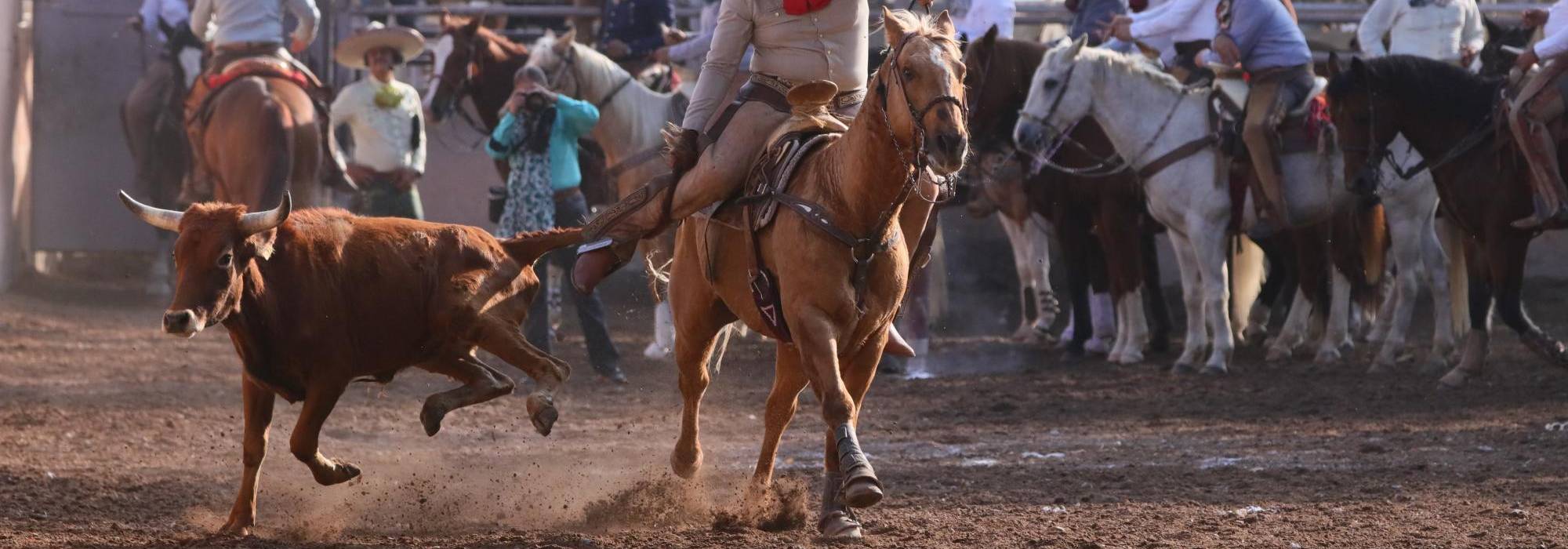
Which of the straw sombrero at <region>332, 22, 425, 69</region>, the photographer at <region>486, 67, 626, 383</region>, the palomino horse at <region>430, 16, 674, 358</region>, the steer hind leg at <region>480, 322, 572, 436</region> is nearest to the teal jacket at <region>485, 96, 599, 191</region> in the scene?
the photographer at <region>486, 67, 626, 383</region>

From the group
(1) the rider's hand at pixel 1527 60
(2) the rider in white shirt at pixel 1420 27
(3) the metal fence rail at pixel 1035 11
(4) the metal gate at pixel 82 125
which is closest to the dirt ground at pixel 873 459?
(1) the rider's hand at pixel 1527 60

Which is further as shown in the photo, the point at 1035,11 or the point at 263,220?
the point at 1035,11

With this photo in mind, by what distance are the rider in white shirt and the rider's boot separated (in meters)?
4.04

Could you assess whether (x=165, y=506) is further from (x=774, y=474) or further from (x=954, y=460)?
(x=954, y=460)

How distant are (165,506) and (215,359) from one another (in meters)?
5.99

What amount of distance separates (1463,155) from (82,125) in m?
12.9

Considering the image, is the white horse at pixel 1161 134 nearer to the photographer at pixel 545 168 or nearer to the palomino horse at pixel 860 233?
the photographer at pixel 545 168

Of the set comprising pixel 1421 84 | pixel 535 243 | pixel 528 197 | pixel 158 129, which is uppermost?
pixel 1421 84

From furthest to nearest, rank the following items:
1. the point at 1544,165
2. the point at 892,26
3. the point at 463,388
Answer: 1. the point at 1544,165
2. the point at 463,388
3. the point at 892,26

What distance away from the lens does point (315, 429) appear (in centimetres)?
677

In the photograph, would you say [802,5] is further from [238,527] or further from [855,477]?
[238,527]

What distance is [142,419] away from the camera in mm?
10281

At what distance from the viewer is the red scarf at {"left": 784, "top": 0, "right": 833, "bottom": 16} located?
7.20m

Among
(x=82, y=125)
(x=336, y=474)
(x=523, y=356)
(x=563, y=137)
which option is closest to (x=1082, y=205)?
(x=563, y=137)
